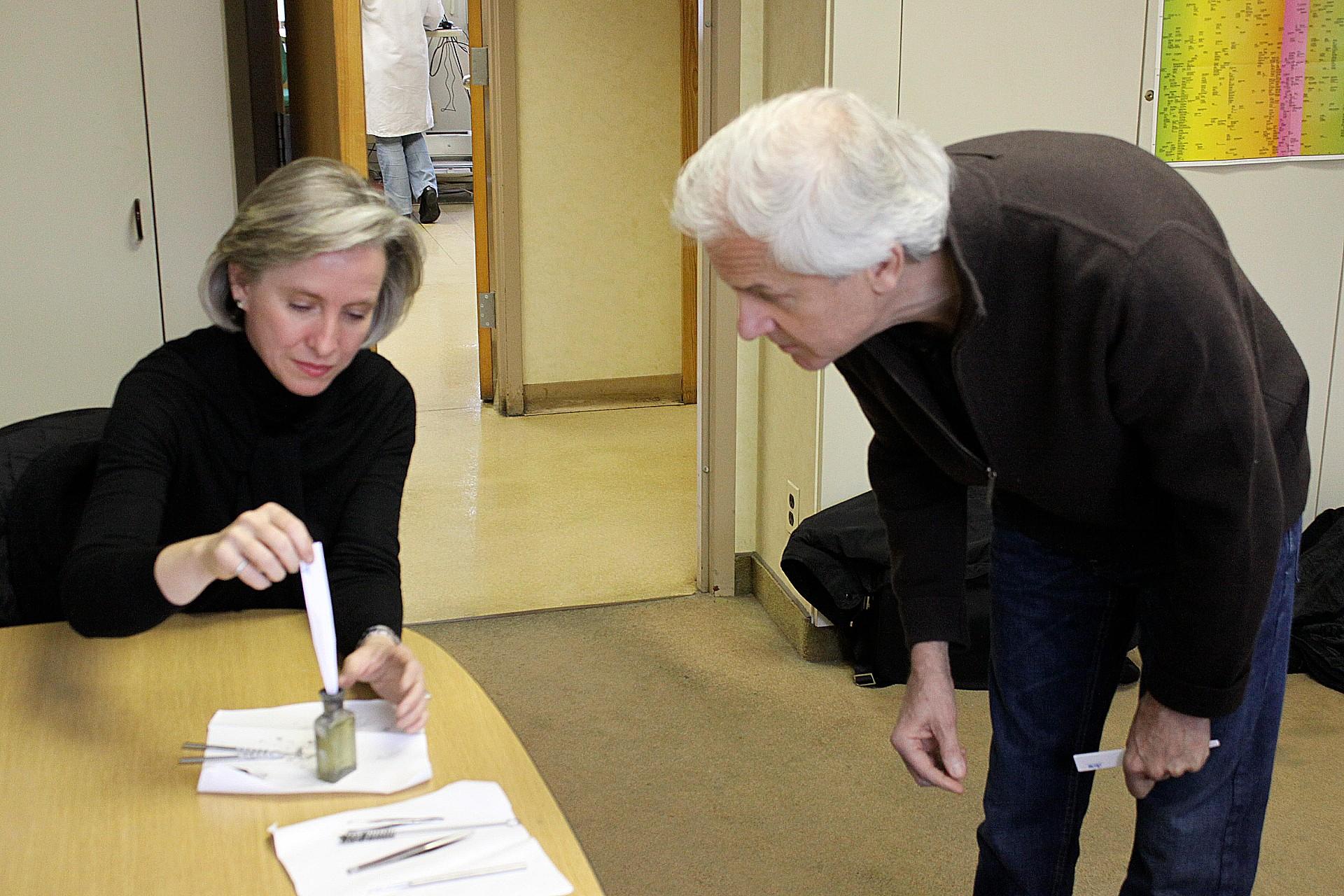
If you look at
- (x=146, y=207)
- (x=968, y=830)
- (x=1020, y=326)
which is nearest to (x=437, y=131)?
(x=146, y=207)

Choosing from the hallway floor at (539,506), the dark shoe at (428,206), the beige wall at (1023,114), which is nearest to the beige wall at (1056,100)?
the beige wall at (1023,114)

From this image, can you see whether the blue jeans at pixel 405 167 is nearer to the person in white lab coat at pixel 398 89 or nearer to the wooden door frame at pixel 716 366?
the person in white lab coat at pixel 398 89

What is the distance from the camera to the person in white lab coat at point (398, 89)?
289 inches

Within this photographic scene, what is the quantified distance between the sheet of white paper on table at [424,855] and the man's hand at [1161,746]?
0.72m

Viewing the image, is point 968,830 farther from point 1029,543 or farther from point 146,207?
point 146,207

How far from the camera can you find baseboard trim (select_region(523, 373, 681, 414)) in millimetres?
5410

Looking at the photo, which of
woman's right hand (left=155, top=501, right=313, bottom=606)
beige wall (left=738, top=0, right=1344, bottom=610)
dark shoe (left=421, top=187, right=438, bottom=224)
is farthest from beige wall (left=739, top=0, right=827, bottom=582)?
dark shoe (left=421, top=187, right=438, bottom=224)

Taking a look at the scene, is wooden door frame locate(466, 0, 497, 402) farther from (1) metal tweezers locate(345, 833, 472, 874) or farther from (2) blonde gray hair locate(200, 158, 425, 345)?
(1) metal tweezers locate(345, 833, 472, 874)

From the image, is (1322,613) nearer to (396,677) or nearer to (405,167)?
(396,677)

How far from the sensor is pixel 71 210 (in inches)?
114

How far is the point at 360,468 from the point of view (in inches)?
66.1

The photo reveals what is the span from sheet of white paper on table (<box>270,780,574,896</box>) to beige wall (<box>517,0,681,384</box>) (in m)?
4.06

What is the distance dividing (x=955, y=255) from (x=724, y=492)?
225 centimetres

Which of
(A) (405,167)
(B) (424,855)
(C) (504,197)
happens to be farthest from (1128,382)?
(A) (405,167)
